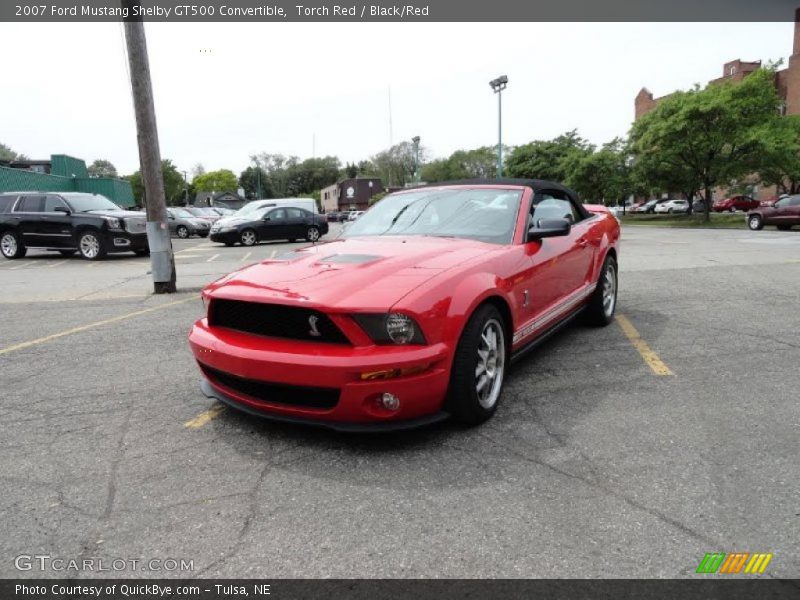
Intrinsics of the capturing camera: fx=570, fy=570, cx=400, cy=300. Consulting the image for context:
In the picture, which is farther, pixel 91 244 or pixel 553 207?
pixel 91 244

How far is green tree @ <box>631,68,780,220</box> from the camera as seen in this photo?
94.9ft

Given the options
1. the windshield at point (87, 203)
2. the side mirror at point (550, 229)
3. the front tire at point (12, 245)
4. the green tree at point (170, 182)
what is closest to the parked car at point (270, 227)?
the windshield at point (87, 203)

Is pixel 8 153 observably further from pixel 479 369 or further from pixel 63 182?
pixel 479 369

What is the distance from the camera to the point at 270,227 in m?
20.0

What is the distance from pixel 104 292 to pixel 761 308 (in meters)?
9.13

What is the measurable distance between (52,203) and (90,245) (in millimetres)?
1584

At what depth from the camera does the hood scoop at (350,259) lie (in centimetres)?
346

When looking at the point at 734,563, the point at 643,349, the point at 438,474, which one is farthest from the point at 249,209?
the point at 734,563

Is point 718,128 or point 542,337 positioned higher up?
point 718,128

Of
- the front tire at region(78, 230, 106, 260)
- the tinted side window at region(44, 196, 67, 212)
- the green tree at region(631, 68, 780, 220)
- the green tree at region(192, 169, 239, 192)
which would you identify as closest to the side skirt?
the front tire at region(78, 230, 106, 260)

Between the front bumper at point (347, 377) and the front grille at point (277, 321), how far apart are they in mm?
53

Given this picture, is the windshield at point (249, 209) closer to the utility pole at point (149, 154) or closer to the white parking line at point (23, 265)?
the white parking line at point (23, 265)

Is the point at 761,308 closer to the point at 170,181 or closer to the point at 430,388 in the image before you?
the point at 430,388

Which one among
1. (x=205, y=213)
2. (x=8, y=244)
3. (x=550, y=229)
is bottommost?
(x=8, y=244)
